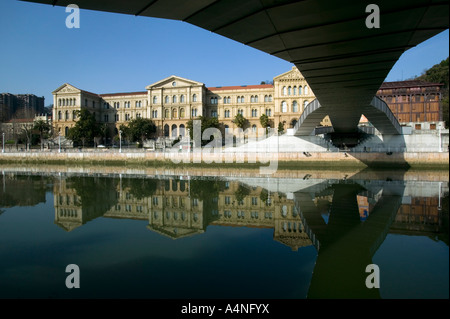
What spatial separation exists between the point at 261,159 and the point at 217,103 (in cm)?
3268

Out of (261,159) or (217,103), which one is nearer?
(261,159)

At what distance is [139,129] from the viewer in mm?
54875

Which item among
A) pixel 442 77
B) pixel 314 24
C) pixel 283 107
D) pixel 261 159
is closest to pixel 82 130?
pixel 261 159

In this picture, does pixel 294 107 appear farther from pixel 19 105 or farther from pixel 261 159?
pixel 19 105

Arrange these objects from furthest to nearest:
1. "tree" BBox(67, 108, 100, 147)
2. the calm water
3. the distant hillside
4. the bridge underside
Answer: "tree" BBox(67, 108, 100, 147) < the distant hillside < the calm water < the bridge underside

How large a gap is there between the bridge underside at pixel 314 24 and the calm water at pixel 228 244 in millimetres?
4790

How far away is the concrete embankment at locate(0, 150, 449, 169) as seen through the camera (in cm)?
2888

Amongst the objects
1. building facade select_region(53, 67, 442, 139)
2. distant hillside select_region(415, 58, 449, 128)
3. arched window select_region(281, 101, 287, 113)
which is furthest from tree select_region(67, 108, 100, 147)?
distant hillside select_region(415, 58, 449, 128)

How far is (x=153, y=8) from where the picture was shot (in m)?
4.04

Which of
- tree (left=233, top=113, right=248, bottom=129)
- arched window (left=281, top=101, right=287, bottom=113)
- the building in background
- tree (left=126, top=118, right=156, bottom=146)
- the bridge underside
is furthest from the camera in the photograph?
the building in background

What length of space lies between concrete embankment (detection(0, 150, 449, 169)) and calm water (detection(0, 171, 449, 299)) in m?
13.4

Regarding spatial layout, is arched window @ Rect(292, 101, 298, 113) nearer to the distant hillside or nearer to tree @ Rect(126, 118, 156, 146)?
the distant hillside
